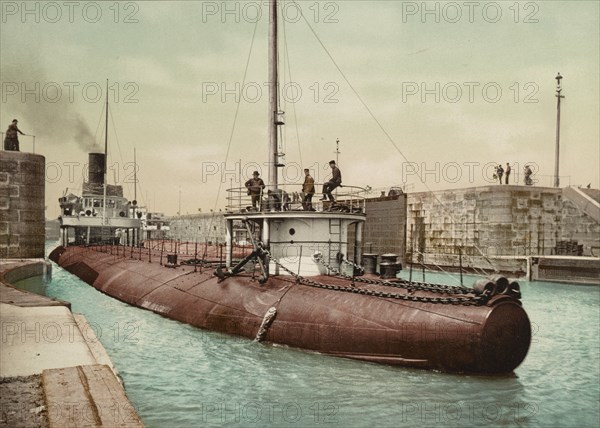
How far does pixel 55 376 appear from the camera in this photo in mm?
7047

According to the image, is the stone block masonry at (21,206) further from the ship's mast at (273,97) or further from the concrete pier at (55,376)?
the concrete pier at (55,376)

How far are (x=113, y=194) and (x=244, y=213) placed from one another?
3259cm

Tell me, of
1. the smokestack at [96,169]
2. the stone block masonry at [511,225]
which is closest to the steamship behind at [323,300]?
the stone block masonry at [511,225]

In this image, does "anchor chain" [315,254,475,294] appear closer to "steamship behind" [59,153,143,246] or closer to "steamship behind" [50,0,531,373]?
"steamship behind" [50,0,531,373]

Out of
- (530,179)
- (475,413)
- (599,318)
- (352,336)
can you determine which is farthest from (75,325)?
(530,179)

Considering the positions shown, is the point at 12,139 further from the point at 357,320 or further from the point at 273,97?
the point at 357,320

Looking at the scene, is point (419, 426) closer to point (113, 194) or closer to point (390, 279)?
point (390, 279)

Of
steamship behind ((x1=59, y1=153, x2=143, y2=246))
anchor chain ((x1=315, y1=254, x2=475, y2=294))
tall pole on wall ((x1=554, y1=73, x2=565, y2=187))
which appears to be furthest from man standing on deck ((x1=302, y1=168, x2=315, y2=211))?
tall pole on wall ((x1=554, y1=73, x2=565, y2=187))

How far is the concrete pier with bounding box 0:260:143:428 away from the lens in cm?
553

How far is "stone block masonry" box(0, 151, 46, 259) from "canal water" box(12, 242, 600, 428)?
697 inches

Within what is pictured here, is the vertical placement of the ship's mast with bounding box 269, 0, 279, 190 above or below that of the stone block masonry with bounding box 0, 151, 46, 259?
above

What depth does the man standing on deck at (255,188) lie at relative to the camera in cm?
1836

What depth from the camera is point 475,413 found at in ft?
33.0

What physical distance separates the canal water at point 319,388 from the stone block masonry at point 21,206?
17.7 metres
